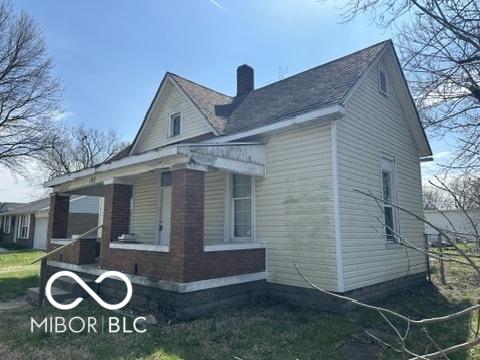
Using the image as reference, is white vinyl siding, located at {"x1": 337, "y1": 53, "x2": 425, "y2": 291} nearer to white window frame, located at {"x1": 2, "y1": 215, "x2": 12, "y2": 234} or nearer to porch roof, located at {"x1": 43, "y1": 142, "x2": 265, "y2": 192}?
porch roof, located at {"x1": 43, "y1": 142, "x2": 265, "y2": 192}

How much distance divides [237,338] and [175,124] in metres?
8.63

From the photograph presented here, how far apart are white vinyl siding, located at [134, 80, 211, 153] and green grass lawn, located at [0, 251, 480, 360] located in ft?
20.3

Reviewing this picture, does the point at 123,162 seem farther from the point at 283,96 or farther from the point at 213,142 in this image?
the point at 283,96

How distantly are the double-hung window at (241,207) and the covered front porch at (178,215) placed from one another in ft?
0.08

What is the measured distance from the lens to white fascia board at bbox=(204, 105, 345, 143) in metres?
7.18

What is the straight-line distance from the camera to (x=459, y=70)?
7273mm

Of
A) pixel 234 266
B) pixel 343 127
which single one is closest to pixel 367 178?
pixel 343 127

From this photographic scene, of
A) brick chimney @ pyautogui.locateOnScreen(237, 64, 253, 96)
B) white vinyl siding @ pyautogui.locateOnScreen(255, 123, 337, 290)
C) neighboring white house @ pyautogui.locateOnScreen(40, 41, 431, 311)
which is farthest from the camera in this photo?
brick chimney @ pyautogui.locateOnScreen(237, 64, 253, 96)

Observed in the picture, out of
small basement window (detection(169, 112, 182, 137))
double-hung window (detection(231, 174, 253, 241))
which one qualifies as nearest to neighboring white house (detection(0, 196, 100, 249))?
small basement window (detection(169, 112, 182, 137))

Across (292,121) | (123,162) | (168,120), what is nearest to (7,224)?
(168,120)

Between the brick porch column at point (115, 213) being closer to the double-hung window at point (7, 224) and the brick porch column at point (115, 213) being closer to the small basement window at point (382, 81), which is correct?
the small basement window at point (382, 81)

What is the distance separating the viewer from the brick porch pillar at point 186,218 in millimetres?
6656

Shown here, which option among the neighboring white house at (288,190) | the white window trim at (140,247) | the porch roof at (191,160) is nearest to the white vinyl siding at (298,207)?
the neighboring white house at (288,190)

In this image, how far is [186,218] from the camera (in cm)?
675
